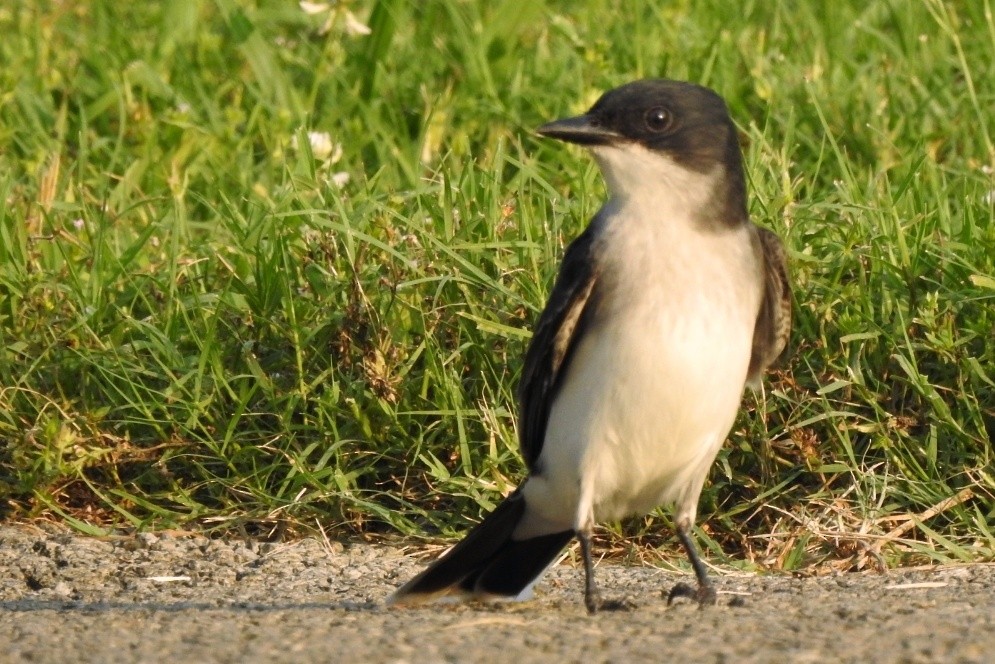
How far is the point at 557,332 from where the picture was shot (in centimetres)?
525

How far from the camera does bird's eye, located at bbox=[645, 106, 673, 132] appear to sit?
17.2 ft

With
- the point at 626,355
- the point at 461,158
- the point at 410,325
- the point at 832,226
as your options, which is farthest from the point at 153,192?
the point at 626,355

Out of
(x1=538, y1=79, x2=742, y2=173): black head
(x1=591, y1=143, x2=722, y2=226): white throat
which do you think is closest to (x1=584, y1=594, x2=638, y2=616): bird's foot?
(x1=591, y1=143, x2=722, y2=226): white throat

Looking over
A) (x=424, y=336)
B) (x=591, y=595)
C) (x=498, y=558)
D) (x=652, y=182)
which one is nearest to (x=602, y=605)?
(x=591, y=595)

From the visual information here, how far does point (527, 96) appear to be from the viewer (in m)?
8.49

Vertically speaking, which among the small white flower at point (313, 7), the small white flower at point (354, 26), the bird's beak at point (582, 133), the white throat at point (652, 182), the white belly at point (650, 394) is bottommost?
the white belly at point (650, 394)

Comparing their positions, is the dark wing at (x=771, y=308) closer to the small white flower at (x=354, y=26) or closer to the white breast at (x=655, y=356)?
the white breast at (x=655, y=356)

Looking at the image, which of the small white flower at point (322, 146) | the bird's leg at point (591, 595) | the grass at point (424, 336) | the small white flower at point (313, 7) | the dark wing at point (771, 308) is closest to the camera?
the bird's leg at point (591, 595)

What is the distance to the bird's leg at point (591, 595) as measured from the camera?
512 cm

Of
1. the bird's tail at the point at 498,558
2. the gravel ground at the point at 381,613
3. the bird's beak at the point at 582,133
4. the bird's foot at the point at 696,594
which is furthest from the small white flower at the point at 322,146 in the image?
the bird's foot at the point at 696,594

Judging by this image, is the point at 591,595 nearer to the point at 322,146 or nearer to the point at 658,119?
the point at 658,119

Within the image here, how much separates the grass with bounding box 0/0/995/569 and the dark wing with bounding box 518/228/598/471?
80cm

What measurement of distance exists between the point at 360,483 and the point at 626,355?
5.62ft

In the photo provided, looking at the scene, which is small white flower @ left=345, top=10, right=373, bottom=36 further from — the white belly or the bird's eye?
the white belly
